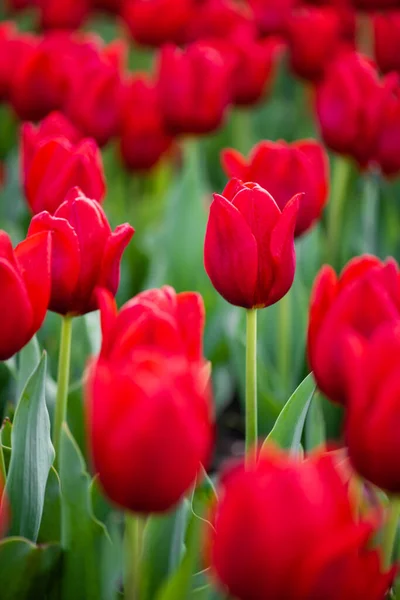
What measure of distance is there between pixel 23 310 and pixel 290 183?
14.6 inches

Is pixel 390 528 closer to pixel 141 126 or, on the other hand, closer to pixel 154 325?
pixel 154 325

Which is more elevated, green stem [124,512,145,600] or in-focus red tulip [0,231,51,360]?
in-focus red tulip [0,231,51,360]

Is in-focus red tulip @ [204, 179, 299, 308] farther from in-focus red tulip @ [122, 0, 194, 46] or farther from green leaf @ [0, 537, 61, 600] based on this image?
in-focus red tulip @ [122, 0, 194, 46]

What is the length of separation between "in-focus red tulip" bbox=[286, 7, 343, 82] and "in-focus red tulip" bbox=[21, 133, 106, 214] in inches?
30.3

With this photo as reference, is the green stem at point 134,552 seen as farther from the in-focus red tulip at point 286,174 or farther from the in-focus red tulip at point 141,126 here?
the in-focus red tulip at point 141,126

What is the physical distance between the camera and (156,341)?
19.2 inches

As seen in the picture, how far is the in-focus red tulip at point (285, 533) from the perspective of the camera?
1.30 feet

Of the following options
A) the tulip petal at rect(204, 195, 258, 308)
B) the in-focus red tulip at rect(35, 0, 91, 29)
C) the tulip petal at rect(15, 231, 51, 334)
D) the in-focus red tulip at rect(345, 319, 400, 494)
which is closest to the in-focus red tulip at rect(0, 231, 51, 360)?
the tulip petal at rect(15, 231, 51, 334)

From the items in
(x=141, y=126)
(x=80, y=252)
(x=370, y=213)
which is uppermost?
(x=80, y=252)

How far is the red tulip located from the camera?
49cm

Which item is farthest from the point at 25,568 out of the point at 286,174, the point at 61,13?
the point at 61,13

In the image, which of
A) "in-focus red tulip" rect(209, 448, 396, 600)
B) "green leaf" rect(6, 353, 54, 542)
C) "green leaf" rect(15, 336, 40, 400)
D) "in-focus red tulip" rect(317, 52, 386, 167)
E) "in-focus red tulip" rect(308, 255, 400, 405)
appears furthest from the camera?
"in-focus red tulip" rect(317, 52, 386, 167)

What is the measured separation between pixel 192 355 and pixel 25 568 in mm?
202

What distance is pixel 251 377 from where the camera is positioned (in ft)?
2.21
